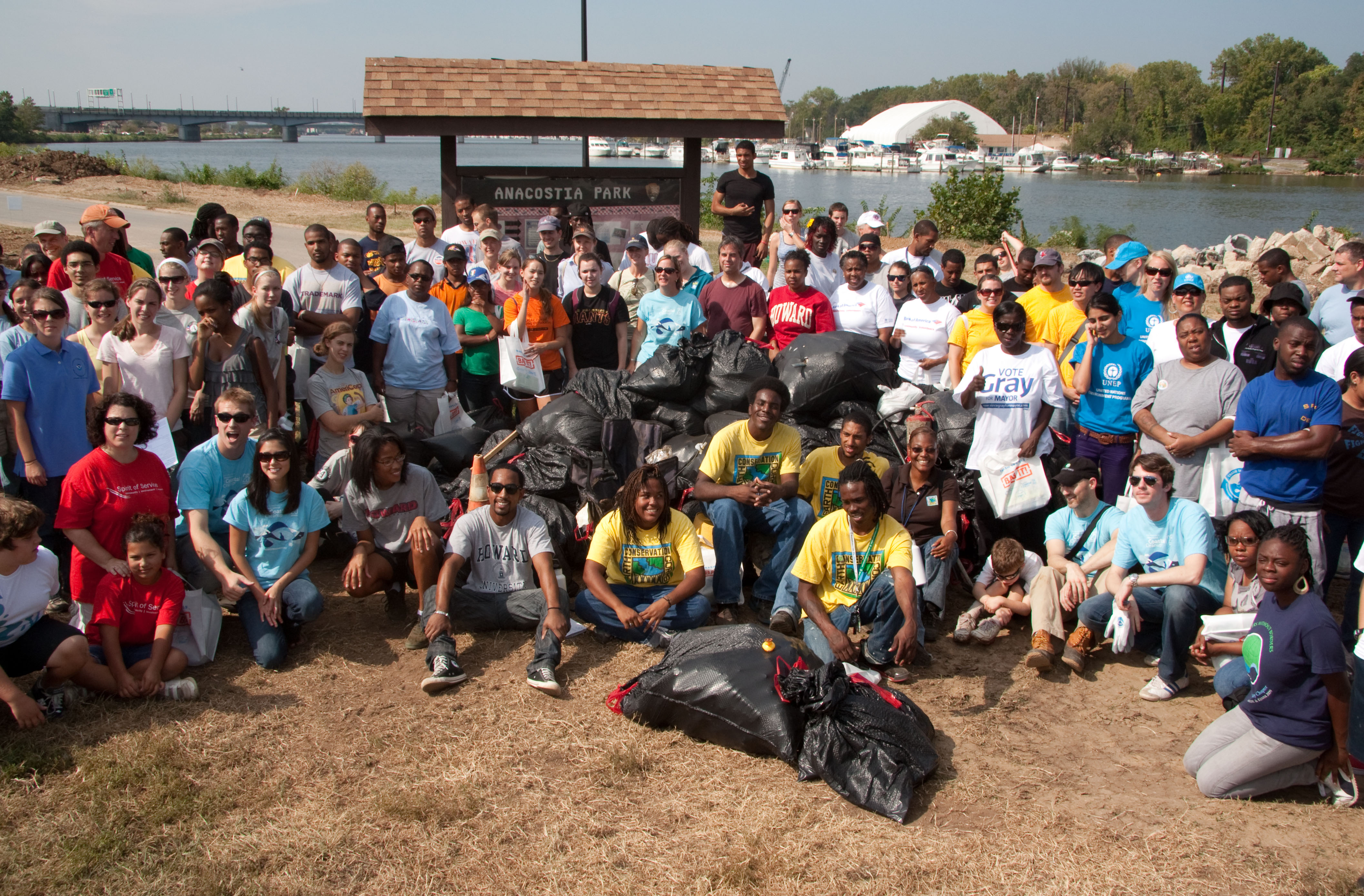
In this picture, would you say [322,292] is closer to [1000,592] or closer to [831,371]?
[831,371]

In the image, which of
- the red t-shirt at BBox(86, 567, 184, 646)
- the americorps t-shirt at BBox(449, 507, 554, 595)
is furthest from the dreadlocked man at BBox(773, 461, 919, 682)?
the red t-shirt at BBox(86, 567, 184, 646)

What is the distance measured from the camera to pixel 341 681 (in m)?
4.68

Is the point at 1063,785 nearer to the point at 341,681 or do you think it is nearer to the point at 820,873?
the point at 820,873

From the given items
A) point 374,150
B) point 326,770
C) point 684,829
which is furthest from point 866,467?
point 374,150

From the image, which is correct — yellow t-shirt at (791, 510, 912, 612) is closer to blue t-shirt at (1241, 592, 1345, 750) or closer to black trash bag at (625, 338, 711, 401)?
blue t-shirt at (1241, 592, 1345, 750)

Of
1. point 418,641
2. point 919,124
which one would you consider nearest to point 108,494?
point 418,641

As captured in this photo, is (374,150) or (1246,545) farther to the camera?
(374,150)

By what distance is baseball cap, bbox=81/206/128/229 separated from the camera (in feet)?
21.5

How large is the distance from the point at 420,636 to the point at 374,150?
88935 millimetres

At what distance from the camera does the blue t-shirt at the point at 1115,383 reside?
18.4 feet

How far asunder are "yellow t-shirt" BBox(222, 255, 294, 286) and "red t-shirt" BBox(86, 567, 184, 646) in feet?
10.3

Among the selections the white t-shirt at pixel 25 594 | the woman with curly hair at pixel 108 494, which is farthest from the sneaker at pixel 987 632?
the white t-shirt at pixel 25 594

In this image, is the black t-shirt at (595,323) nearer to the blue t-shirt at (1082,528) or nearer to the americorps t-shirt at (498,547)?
the americorps t-shirt at (498,547)

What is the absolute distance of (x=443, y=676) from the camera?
455 centimetres
